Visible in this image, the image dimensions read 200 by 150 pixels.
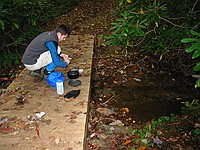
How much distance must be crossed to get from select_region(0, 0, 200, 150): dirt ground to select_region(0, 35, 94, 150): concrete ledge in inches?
15.3

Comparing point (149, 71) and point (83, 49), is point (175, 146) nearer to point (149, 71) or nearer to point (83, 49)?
point (149, 71)

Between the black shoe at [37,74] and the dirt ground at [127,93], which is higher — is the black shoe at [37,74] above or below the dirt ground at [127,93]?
above

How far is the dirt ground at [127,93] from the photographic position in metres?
3.02

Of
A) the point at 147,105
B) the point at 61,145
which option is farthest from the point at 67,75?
the point at 61,145

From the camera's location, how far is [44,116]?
2.96 meters

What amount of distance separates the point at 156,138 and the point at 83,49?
3179 millimetres

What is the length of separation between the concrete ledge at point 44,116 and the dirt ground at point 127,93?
0.39m

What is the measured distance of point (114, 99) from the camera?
408 centimetres

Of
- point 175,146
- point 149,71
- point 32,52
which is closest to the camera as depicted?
point 175,146

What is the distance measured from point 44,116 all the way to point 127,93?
1789 mm

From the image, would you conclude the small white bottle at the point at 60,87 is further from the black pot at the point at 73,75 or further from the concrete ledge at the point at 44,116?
the black pot at the point at 73,75

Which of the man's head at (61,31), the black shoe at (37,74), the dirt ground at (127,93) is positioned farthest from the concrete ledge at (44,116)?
the man's head at (61,31)

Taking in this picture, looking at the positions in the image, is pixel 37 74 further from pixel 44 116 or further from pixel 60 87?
pixel 44 116

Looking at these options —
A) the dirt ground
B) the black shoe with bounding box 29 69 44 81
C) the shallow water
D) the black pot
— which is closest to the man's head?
the black pot
